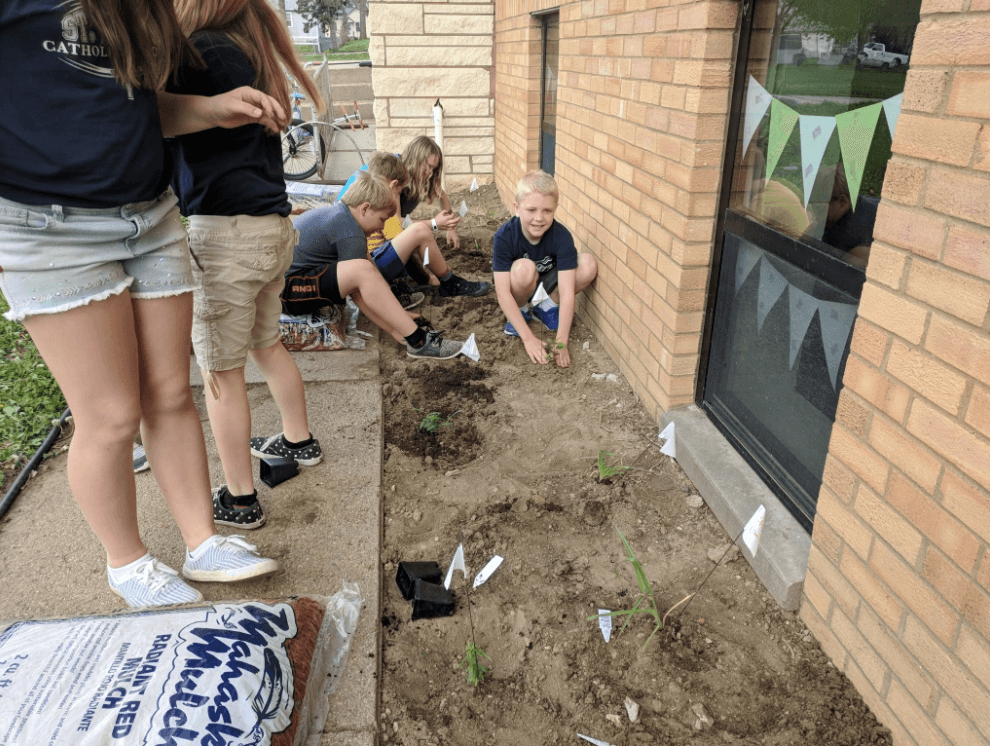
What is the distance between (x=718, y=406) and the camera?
283 cm

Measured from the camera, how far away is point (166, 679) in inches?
57.8

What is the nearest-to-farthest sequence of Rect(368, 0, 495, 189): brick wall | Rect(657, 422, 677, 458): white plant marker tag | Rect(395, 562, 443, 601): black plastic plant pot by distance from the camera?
Rect(395, 562, 443, 601): black plastic plant pot < Rect(657, 422, 677, 458): white plant marker tag < Rect(368, 0, 495, 189): brick wall

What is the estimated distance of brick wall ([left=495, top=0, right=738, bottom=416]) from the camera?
2551mm

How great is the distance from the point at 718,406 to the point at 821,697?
125 centimetres

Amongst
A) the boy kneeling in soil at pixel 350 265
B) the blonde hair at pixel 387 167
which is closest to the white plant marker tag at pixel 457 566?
the boy kneeling in soil at pixel 350 265

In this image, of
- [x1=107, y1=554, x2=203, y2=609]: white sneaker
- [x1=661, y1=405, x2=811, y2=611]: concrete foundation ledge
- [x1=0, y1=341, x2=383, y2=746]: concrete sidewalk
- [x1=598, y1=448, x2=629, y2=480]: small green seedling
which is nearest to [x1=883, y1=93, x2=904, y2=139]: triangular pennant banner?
[x1=661, y1=405, x2=811, y2=611]: concrete foundation ledge

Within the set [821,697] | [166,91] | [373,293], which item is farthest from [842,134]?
[373,293]

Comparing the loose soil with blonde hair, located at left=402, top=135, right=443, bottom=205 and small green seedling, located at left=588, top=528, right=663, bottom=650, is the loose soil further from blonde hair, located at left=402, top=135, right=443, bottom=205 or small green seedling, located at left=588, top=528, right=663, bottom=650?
blonde hair, located at left=402, top=135, right=443, bottom=205

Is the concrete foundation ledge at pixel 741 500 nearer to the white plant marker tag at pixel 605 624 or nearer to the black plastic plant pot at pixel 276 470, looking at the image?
the white plant marker tag at pixel 605 624

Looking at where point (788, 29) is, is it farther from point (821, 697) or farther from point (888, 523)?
point (821, 697)

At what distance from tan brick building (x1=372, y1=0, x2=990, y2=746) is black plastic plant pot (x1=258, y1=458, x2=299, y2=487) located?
155cm

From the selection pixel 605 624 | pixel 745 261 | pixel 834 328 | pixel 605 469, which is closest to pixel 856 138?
pixel 834 328

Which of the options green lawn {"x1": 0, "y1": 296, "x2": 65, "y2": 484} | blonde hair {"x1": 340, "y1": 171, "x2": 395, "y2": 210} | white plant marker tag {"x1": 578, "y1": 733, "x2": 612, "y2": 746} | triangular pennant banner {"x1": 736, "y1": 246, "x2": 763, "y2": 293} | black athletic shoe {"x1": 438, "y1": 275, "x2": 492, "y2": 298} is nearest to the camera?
white plant marker tag {"x1": 578, "y1": 733, "x2": 612, "y2": 746}

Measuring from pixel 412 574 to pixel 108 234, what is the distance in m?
1.27
